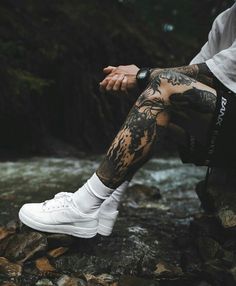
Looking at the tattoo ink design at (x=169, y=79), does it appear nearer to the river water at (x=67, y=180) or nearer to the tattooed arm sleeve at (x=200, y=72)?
the tattooed arm sleeve at (x=200, y=72)

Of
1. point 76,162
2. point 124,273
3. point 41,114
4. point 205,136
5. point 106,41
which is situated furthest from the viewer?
point 106,41

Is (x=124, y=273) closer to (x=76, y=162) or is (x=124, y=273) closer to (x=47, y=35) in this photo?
(x=76, y=162)

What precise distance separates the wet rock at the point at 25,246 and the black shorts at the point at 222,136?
118 centimetres

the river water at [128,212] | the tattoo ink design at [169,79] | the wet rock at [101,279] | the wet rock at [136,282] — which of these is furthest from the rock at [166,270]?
the tattoo ink design at [169,79]

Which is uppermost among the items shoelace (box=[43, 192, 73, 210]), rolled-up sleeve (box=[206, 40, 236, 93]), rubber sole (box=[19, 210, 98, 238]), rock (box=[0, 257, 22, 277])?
rolled-up sleeve (box=[206, 40, 236, 93])

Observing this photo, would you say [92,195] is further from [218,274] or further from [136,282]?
[218,274]

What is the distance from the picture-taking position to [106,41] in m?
8.12

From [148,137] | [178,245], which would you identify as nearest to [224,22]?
[148,137]

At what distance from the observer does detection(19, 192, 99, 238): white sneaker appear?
260cm

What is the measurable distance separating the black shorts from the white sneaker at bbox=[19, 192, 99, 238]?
84 cm

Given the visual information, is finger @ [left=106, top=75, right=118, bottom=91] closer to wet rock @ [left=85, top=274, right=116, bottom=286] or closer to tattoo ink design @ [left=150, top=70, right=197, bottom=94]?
tattoo ink design @ [left=150, top=70, right=197, bottom=94]

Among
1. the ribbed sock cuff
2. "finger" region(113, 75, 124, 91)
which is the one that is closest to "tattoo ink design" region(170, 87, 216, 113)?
"finger" region(113, 75, 124, 91)

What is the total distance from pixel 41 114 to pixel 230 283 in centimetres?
551

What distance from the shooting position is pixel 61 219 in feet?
8.56
